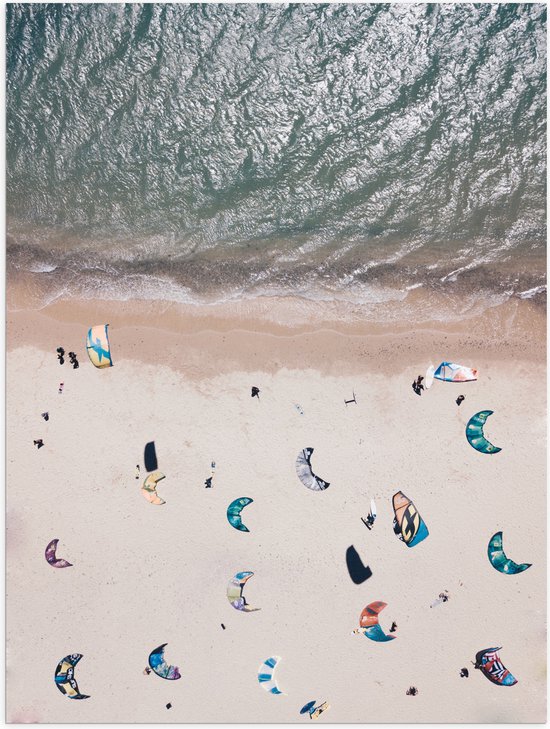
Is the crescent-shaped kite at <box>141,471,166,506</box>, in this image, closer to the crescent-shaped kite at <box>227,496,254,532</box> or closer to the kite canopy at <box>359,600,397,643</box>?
the crescent-shaped kite at <box>227,496,254,532</box>

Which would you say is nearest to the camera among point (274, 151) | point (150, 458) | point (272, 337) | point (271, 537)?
point (271, 537)

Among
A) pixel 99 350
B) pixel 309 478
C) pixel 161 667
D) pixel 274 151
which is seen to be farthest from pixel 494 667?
Result: pixel 274 151

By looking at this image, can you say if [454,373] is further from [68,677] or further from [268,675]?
[68,677]

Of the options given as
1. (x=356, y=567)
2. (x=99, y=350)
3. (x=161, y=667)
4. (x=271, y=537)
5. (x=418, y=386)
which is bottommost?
(x=161, y=667)

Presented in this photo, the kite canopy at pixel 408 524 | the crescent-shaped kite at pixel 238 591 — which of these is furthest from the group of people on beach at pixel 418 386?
the crescent-shaped kite at pixel 238 591

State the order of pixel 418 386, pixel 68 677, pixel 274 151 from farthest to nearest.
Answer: pixel 274 151, pixel 418 386, pixel 68 677

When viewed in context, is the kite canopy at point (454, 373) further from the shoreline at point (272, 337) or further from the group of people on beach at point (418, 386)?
the group of people on beach at point (418, 386)

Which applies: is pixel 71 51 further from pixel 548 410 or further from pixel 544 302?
pixel 548 410

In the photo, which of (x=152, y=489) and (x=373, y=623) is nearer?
(x=373, y=623)
